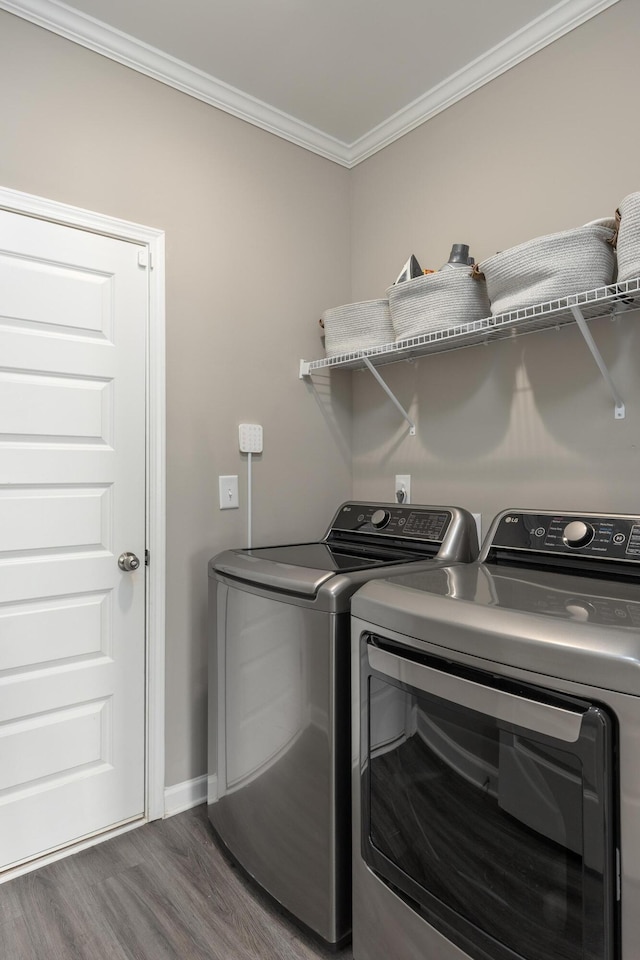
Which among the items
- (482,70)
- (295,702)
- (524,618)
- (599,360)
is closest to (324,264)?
(482,70)

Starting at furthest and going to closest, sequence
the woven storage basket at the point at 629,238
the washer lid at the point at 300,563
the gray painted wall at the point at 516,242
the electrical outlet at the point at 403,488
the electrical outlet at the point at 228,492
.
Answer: the electrical outlet at the point at 403,488 → the electrical outlet at the point at 228,492 → the gray painted wall at the point at 516,242 → the washer lid at the point at 300,563 → the woven storage basket at the point at 629,238

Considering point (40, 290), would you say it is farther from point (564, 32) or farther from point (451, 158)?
point (564, 32)

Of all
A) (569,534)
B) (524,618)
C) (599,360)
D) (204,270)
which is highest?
(204,270)

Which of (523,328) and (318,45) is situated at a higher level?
(318,45)

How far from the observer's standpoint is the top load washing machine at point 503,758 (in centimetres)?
89

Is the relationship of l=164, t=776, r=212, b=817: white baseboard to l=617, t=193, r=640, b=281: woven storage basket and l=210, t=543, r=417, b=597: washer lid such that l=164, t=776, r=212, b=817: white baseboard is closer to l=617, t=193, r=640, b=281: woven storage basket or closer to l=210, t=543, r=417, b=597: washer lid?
l=210, t=543, r=417, b=597: washer lid

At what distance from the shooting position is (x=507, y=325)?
1.71 meters

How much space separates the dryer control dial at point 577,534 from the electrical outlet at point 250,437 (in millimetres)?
1158

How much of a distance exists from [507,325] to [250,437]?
3.27 feet

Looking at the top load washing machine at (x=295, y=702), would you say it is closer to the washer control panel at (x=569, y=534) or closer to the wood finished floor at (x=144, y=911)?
the wood finished floor at (x=144, y=911)

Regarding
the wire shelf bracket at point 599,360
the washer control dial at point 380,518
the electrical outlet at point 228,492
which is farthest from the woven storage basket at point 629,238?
the electrical outlet at point 228,492

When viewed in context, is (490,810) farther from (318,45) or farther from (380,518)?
(318,45)

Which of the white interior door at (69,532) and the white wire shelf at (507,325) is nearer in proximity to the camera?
the white wire shelf at (507,325)

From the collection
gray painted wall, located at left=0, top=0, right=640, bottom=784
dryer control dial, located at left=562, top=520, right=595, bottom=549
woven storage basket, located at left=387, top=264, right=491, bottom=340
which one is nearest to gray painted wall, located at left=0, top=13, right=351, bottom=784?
gray painted wall, located at left=0, top=0, right=640, bottom=784
